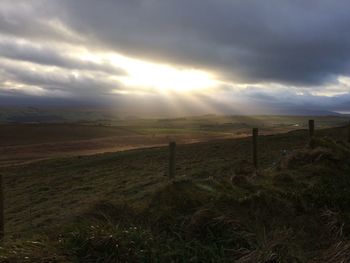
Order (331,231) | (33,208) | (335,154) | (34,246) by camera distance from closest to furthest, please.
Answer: (34,246), (331,231), (335,154), (33,208)

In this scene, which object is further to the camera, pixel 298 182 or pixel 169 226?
pixel 298 182

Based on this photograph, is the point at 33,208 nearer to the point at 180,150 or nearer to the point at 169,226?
the point at 169,226

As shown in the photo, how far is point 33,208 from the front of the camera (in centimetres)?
1567

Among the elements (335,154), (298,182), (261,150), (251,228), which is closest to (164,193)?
(251,228)

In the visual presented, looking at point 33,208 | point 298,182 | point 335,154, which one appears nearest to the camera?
point 298,182

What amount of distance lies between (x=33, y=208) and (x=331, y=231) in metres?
10.8

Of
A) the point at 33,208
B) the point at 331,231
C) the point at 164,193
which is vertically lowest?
the point at 33,208

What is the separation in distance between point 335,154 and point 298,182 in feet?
10.8

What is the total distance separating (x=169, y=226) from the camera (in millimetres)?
7641

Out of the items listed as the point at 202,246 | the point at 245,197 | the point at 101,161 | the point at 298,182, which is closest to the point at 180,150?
the point at 101,161

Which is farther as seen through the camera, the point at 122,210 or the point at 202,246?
the point at 122,210

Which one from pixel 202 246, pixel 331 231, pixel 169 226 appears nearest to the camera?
pixel 202 246

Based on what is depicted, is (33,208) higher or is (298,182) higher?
(298,182)

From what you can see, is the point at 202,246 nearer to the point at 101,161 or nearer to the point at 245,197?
the point at 245,197
